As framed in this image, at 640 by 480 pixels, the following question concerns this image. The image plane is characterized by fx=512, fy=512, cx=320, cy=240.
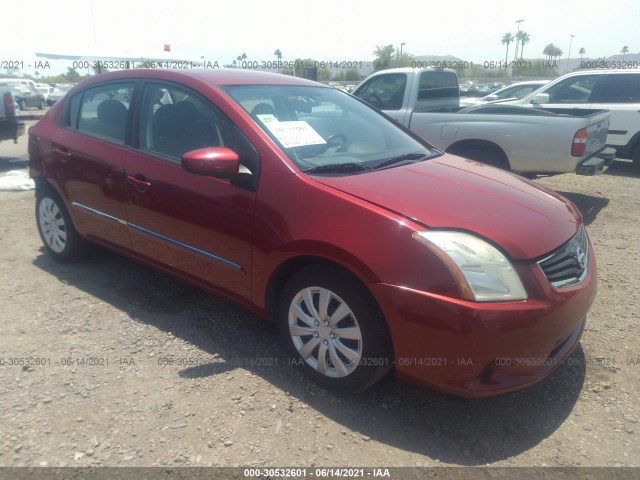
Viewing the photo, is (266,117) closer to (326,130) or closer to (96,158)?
(326,130)

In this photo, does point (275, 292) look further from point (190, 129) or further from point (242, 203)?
point (190, 129)

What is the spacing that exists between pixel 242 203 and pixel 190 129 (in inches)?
30.5

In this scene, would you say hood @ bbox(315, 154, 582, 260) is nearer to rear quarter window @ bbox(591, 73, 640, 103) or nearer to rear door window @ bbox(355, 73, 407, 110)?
rear door window @ bbox(355, 73, 407, 110)

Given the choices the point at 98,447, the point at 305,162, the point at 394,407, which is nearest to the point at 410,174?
the point at 305,162

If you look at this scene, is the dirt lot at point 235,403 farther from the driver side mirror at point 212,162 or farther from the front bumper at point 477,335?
the driver side mirror at point 212,162

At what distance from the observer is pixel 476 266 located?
2316 millimetres

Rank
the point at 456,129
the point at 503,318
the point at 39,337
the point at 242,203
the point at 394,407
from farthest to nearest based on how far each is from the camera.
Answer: the point at 456,129 → the point at 39,337 → the point at 242,203 → the point at 394,407 → the point at 503,318

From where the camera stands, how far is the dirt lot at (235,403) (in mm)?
2363

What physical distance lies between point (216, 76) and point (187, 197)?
2.99 feet

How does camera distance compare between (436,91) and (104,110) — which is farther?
(436,91)

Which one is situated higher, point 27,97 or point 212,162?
point 27,97

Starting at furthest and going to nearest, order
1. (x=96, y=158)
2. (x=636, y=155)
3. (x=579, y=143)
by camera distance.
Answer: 1. (x=636, y=155)
2. (x=579, y=143)
3. (x=96, y=158)

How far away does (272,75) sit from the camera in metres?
3.84

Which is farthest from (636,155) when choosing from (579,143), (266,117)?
(266,117)
